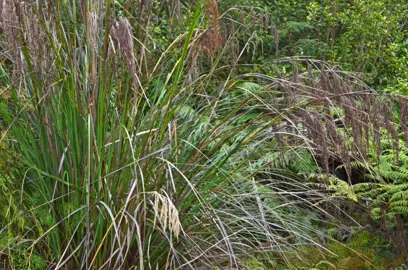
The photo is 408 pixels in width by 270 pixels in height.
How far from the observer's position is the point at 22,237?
353 cm

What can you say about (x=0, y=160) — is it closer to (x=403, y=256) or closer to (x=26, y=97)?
(x=26, y=97)

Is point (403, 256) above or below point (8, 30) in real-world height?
below

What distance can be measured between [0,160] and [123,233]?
726mm

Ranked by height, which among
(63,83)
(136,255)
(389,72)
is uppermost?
(63,83)

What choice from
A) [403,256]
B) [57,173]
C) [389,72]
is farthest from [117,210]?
[389,72]

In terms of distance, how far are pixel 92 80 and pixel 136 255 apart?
0.83 m

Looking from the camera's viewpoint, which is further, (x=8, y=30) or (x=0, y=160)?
(x=0, y=160)

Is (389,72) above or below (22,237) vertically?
below

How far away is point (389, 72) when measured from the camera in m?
8.10

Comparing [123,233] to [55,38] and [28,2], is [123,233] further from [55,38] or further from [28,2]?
[28,2]

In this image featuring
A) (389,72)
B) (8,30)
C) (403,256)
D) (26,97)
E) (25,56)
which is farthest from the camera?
(389,72)

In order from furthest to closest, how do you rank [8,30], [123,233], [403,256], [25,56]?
1. [403,256]
2. [25,56]
3. [123,233]
4. [8,30]

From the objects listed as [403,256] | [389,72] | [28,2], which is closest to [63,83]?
[28,2]

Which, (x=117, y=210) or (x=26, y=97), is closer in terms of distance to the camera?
(x=117, y=210)
